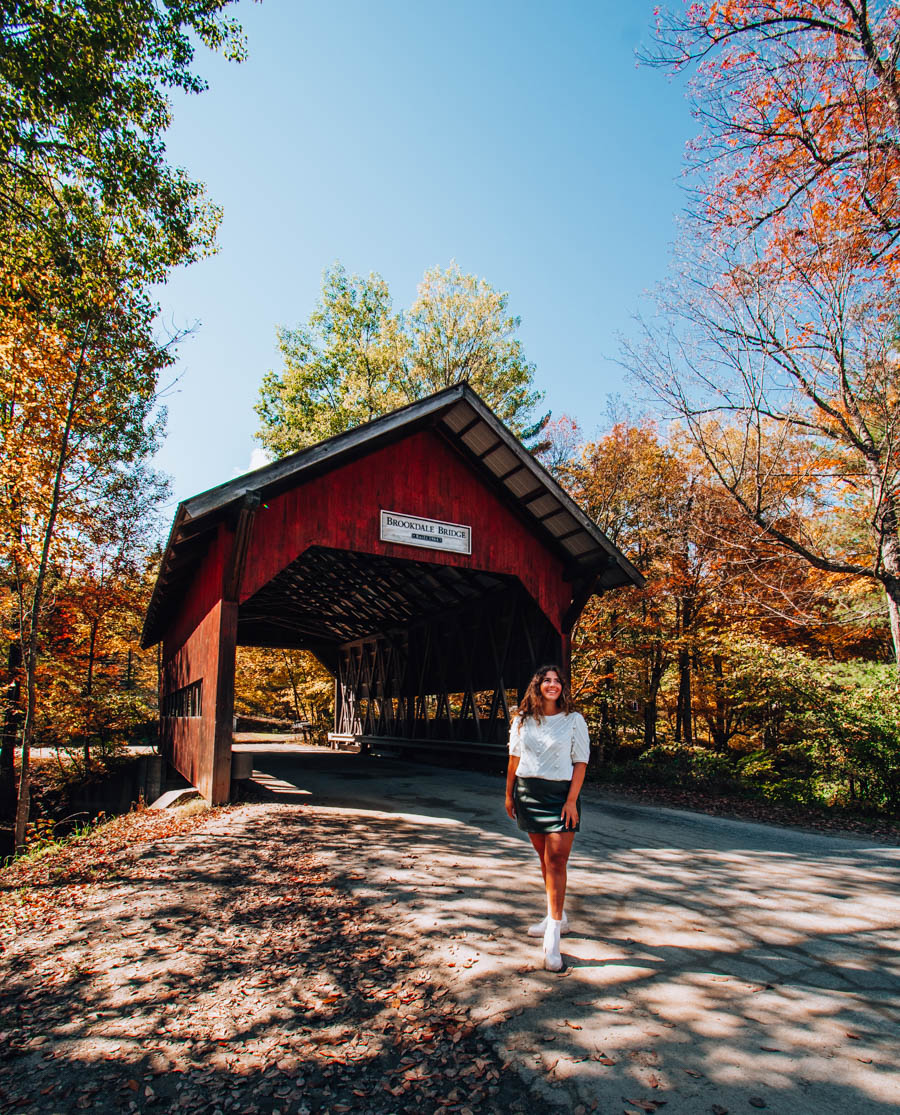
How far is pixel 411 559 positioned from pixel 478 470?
2067 mm

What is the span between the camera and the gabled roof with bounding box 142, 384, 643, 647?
7.53 metres

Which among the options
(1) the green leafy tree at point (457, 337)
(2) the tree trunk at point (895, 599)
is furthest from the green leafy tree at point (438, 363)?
(2) the tree trunk at point (895, 599)

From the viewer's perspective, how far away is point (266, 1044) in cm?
266

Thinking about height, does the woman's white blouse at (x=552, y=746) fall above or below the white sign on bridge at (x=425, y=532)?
below

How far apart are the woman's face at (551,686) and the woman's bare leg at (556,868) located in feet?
2.36

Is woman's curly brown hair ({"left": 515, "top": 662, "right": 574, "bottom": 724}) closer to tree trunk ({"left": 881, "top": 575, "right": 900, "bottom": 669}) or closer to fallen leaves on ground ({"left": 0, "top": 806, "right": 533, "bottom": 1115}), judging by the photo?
fallen leaves on ground ({"left": 0, "top": 806, "right": 533, "bottom": 1115})

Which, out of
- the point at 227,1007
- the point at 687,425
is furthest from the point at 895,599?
the point at 227,1007

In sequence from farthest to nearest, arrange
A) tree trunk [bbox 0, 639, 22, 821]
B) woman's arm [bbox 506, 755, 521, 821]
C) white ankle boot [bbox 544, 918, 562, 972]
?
tree trunk [bbox 0, 639, 22, 821] < woman's arm [bbox 506, 755, 521, 821] < white ankle boot [bbox 544, 918, 562, 972]

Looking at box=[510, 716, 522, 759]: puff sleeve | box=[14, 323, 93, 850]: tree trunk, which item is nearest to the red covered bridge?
box=[14, 323, 93, 850]: tree trunk

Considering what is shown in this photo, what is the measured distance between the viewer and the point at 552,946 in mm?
3199

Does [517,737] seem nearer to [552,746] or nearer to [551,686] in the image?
[552,746]

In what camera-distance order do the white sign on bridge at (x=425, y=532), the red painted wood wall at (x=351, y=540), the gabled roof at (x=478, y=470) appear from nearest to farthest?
Answer: the gabled roof at (x=478, y=470)
the red painted wood wall at (x=351, y=540)
the white sign on bridge at (x=425, y=532)

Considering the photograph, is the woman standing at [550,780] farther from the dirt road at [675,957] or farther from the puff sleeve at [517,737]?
the dirt road at [675,957]

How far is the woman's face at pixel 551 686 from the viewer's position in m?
3.54
